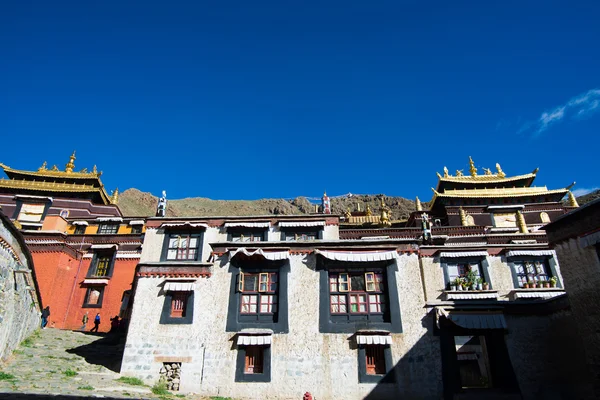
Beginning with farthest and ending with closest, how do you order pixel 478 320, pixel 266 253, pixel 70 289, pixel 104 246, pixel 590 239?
pixel 104 246, pixel 70 289, pixel 266 253, pixel 478 320, pixel 590 239

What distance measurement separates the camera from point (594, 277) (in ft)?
43.2

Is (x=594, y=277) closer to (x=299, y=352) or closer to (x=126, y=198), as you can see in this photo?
(x=299, y=352)

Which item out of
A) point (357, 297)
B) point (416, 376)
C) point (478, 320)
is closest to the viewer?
point (416, 376)

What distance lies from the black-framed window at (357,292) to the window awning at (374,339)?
1.08 meters

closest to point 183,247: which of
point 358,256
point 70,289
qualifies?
point 358,256

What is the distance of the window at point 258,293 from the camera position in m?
17.5

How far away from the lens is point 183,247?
22.9 m

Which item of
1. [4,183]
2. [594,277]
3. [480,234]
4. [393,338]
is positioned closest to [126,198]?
[4,183]

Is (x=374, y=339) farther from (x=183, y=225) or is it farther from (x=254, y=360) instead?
(x=183, y=225)

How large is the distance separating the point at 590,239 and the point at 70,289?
31006 mm

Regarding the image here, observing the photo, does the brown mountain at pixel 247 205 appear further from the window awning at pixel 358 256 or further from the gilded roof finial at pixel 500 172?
the window awning at pixel 358 256

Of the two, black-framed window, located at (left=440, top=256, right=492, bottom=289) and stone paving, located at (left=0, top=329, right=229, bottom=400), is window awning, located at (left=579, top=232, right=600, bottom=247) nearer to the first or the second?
black-framed window, located at (left=440, top=256, right=492, bottom=289)

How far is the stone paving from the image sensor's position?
12.8 metres

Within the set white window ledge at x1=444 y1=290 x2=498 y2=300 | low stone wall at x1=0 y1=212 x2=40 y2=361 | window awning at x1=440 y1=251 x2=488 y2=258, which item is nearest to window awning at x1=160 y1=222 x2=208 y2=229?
low stone wall at x1=0 y1=212 x2=40 y2=361
